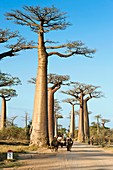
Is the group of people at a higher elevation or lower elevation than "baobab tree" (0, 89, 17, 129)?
lower

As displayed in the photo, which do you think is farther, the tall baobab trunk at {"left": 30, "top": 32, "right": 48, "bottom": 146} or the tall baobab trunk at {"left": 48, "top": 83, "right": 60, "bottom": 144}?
the tall baobab trunk at {"left": 48, "top": 83, "right": 60, "bottom": 144}

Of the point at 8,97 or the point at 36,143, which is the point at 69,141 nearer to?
the point at 36,143

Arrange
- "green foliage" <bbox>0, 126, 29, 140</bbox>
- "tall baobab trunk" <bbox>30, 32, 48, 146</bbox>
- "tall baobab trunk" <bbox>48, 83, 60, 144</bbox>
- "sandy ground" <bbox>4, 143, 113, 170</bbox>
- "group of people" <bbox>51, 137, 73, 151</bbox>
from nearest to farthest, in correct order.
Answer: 1. "sandy ground" <bbox>4, 143, 113, 170</bbox>
2. "group of people" <bbox>51, 137, 73, 151</bbox>
3. "tall baobab trunk" <bbox>30, 32, 48, 146</bbox>
4. "tall baobab trunk" <bbox>48, 83, 60, 144</bbox>
5. "green foliage" <bbox>0, 126, 29, 140</bbox>

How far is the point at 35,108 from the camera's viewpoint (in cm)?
2234

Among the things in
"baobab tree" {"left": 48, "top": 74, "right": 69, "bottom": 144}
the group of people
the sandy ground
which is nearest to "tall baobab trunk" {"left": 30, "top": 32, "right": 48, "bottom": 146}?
the group of people

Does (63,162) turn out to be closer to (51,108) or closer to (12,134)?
(51,108)

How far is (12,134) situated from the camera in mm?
35875

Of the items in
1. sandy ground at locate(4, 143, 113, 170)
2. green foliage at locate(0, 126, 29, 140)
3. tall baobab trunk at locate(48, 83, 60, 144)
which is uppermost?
tall baobab trunk at locate(48, 83, 60, 144)

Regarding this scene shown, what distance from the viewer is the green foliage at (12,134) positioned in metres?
35.1

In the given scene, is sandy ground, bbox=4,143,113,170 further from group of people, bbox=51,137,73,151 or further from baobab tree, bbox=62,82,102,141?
baobab tree, bbox=62,82,102,141

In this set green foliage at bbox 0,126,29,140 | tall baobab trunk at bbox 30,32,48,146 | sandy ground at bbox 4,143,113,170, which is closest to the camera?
sandy ground at bbox 4,143,113,170

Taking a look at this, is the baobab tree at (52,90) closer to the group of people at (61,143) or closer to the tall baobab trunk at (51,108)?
the tall baobab trunk at (51,108)

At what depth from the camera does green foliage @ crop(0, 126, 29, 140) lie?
115 ft

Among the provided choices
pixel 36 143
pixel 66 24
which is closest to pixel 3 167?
pixel 36 143
